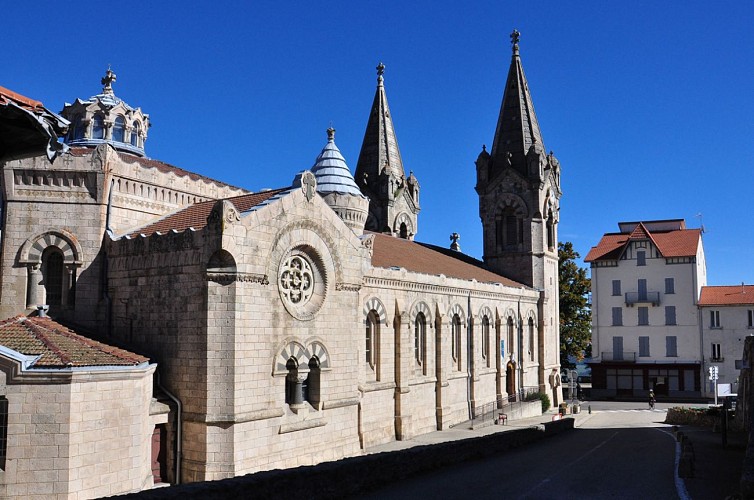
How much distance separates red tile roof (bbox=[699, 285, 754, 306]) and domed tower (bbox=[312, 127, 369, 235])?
36985 mm

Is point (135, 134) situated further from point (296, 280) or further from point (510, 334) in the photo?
point (510, 334)

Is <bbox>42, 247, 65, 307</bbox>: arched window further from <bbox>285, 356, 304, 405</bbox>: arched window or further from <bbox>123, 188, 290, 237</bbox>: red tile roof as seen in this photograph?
<bbox>285, 356, 304, 405</bbox>: arched window

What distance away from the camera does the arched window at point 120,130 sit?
92.2 ft

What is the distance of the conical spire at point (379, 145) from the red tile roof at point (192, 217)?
26.5m

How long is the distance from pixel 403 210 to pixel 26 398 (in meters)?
36.3

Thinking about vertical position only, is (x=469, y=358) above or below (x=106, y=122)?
below

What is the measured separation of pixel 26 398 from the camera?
16.7 metres

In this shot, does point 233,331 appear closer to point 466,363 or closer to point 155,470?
point 155,470

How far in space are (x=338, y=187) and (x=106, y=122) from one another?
1063 centimetres

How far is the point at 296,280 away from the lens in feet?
74.5

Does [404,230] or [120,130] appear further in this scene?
[404,230]

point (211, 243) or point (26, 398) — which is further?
point (211, 243)

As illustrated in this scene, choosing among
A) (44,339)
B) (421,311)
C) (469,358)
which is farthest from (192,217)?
(469,358)

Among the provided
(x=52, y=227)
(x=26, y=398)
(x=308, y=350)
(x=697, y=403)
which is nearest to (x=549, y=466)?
(x=308, y=350)
